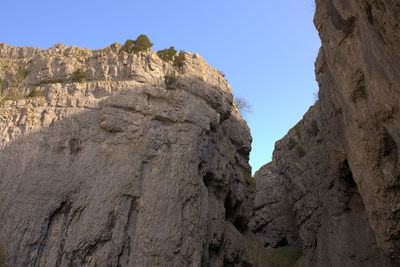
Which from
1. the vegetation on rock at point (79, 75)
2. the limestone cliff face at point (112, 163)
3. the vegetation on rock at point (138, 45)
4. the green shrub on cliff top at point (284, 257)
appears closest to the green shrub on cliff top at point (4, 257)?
the limestone cliff face at point (112, 163)

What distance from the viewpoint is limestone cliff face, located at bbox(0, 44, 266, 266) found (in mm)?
15859

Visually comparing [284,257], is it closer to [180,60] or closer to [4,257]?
[180,60]

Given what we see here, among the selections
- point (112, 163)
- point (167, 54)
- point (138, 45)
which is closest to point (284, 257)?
point (112, 163)

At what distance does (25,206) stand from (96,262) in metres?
4.50

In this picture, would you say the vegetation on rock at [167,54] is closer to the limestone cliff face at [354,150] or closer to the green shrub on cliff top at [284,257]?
the limestone cliff face at [354,150]

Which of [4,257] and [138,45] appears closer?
[4,257]

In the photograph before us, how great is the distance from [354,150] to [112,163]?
13.0m

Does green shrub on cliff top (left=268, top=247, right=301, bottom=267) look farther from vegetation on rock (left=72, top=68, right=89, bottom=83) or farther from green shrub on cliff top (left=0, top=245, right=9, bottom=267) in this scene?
vegetation on rock (left=72, top=68, right=89, bottom=83)

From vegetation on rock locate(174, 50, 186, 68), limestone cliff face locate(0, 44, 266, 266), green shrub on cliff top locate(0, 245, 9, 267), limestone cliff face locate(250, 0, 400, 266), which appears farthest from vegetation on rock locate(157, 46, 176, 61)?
green shrub on cliff top locate(0, 245, 9, 267)

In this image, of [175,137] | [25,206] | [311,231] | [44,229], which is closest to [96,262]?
[44,229]

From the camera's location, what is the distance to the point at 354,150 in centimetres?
1583

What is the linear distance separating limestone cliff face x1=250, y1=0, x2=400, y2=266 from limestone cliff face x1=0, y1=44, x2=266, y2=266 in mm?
6876

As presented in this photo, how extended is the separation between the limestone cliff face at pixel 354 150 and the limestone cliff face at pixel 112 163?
6876 mm

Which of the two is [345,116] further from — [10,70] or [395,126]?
[10,70]
